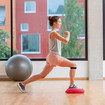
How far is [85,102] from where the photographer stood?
3.65 m

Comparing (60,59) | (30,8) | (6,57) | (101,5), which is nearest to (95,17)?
(101,5)

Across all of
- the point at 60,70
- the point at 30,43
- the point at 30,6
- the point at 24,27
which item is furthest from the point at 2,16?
the point at 60,70

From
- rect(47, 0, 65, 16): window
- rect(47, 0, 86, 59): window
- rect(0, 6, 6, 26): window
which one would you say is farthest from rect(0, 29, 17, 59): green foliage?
rect(47, 0, 86, 59): window

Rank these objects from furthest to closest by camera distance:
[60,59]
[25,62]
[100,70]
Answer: [100,70]
[25,62]
[60,59]

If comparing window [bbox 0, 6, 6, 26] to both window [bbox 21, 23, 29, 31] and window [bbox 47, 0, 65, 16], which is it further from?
window [bbox 47, 0, 65, 16]

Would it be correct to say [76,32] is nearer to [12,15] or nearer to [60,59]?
[12,15]

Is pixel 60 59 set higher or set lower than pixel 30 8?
lower

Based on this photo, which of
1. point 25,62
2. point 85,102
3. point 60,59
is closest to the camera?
point 85,102

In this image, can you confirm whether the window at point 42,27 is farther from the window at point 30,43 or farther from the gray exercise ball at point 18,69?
the gray exercise ball at point 18,69

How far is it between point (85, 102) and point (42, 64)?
3.57 m

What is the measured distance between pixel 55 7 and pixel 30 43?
1.12 m

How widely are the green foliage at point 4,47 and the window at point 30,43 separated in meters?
0.29

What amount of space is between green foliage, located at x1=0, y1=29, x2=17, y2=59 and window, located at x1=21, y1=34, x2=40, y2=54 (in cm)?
29

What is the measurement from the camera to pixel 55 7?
7383 millimetres
